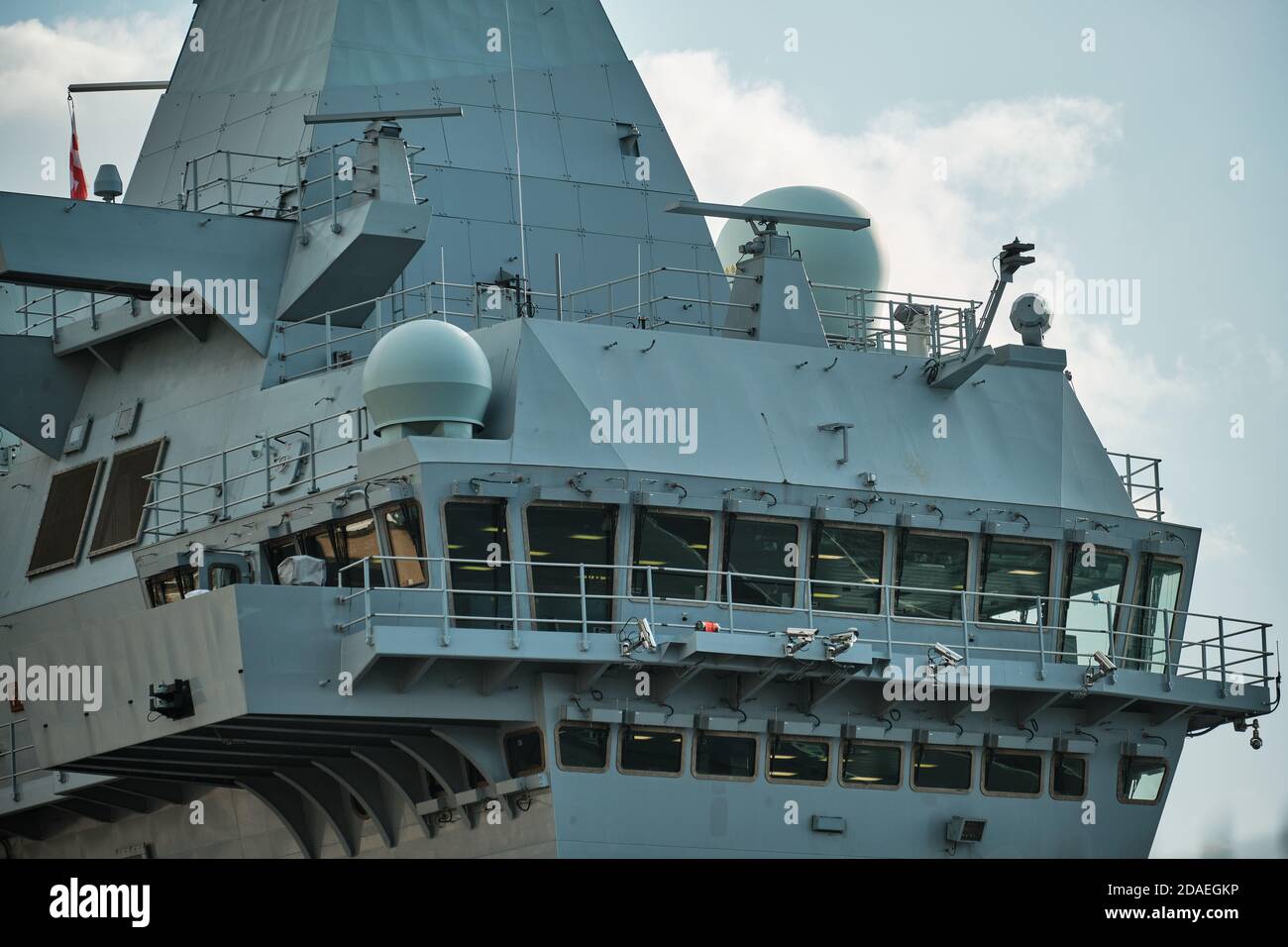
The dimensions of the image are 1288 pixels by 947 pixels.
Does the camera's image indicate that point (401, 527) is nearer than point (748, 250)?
Yes

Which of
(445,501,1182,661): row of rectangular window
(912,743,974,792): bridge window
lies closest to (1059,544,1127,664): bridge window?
(445,501,1182,661): row of rectangular window

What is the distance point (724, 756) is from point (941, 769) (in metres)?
3.50

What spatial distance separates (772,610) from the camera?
31219mm

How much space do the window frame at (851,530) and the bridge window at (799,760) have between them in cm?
186

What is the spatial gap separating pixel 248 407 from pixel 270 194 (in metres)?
4.71

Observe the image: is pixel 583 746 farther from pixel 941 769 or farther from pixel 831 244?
pixel 831 244

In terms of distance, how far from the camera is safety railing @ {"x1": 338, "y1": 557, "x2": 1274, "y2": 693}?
29812mm

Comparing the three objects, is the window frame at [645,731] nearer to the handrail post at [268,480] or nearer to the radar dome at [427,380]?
the radar dome at [427,380]

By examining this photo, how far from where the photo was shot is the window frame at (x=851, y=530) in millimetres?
31781

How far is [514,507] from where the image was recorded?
3019 cm

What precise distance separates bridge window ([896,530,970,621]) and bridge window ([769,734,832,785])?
2419mm

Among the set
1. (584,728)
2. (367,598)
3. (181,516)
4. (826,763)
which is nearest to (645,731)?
(584,728)

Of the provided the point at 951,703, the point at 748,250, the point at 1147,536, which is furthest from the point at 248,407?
the point at 1147,536
